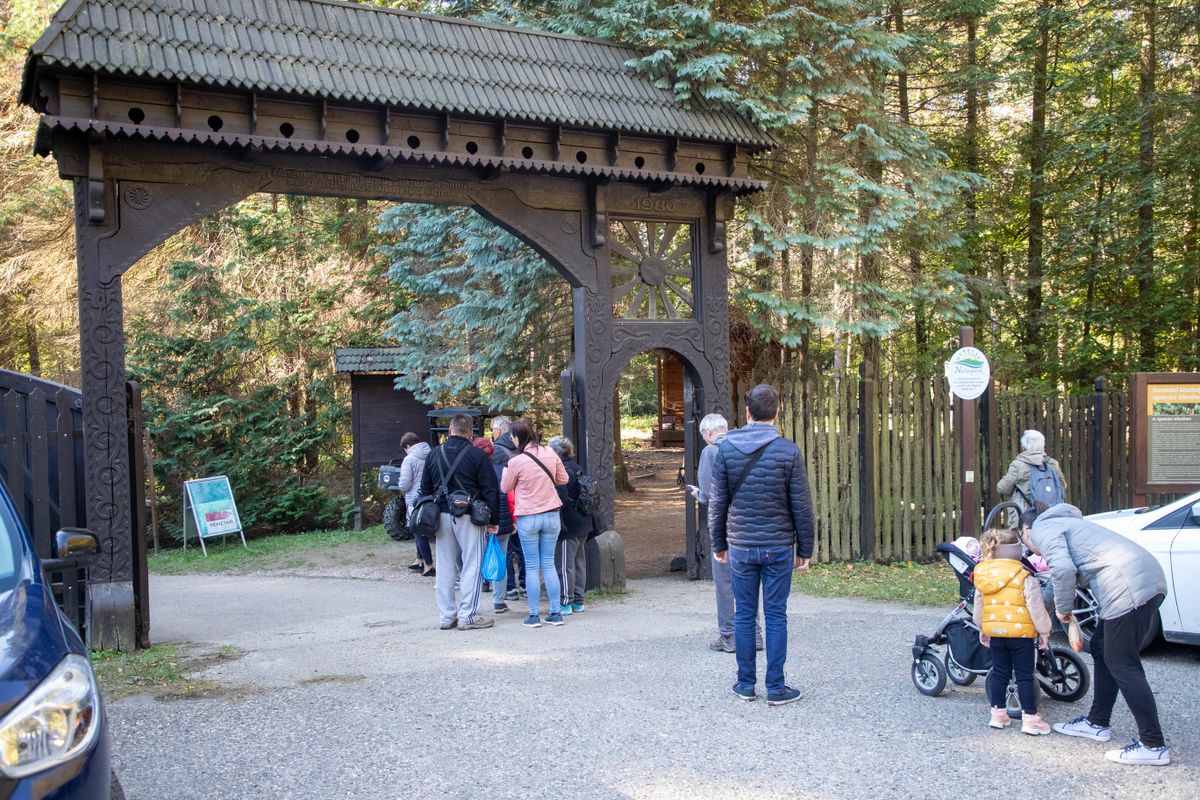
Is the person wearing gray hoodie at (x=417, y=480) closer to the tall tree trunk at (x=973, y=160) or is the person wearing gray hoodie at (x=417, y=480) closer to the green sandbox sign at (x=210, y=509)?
the green sandbox sign at (x=210, y=509)

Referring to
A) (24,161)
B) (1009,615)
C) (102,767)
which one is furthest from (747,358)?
(24,161)

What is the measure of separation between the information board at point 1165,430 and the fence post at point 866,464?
294 centimetres

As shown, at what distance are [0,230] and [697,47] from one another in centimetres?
1577

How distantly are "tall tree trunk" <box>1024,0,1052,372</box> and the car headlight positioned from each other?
58.9 feet

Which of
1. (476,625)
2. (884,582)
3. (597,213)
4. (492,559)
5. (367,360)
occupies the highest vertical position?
(597,213)

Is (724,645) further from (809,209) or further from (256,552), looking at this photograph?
(256,552)

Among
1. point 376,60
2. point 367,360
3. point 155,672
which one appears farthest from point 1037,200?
point 155,672

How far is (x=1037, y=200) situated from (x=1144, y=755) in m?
15.1

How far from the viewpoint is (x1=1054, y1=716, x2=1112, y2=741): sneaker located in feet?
18.6

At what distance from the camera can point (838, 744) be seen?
573cm

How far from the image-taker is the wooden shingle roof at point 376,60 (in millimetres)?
8406

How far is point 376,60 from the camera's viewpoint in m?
9.60

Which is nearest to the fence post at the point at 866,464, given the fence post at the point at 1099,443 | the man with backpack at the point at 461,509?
the fence post at the point at 1099,443

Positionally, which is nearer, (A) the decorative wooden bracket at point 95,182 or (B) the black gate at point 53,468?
(B) the black gate at point 53,468
